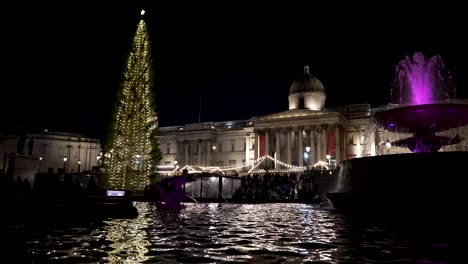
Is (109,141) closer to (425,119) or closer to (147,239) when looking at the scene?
(425,119)

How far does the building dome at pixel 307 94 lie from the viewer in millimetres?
59006

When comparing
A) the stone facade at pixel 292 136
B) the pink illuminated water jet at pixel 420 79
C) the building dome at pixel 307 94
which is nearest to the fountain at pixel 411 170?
the pink illuminated water jet at pixel 420 79

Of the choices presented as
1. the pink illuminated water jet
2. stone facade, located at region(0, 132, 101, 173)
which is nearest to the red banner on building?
stone facade, located at region(0, 132, 101, 173)

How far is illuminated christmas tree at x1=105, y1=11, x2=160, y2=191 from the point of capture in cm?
2291

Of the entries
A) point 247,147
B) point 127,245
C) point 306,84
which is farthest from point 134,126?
point 247,147

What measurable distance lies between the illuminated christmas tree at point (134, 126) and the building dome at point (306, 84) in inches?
1531

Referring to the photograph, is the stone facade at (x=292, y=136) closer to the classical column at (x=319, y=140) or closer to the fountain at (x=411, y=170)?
the classical column at (x=319, y=140)

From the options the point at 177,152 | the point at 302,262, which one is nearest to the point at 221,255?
the point at 302,262

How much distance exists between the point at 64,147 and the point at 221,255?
81272 mm

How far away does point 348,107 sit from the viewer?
189 ft

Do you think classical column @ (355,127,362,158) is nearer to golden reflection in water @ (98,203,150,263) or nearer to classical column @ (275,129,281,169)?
classical column @ (275,129,281,169)

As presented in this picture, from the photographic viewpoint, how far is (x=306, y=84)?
5969 centimetres

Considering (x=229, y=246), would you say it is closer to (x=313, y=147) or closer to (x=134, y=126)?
(x=134, y=126)

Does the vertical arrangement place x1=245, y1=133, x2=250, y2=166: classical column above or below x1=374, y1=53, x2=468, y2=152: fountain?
above
